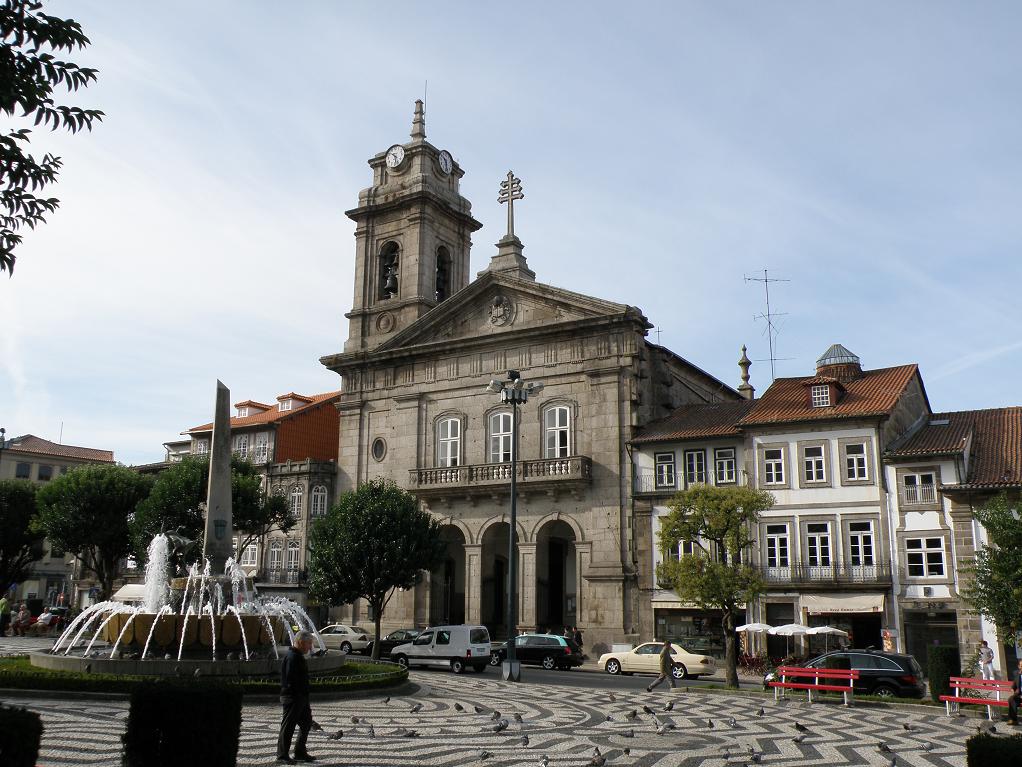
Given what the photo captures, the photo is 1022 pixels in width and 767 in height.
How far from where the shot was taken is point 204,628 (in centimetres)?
1905

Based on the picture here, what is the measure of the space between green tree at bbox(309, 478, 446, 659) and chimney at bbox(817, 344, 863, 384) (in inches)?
691

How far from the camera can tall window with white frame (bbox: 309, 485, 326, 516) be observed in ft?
157

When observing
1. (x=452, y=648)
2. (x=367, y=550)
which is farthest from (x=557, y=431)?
(x=452, y=648)

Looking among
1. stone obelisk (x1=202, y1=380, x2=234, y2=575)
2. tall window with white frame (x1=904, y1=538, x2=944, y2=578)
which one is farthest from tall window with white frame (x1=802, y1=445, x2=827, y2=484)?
stone obelisk (x1=202, y1=380, x2=234, y2=575)

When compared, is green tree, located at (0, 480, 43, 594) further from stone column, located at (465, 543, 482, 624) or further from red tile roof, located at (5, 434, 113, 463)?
red tile roof, located at (5, 434, 113, 463)

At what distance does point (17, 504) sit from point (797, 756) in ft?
154

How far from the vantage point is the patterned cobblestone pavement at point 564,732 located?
12.7m

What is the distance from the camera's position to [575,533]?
3934cm

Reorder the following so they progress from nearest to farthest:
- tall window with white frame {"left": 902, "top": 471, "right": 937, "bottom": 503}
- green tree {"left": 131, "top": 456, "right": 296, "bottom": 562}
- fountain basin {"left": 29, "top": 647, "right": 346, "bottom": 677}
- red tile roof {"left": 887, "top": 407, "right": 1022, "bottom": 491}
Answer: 1. fountain basin {"left": 29, "top": 647, "right": 346, "bottom": 677}
2. red tile roof {"left": 887, "top": 407, "right": 1022, "bottom": 491}
3. tall window with white frame {"left": 902, "top": 471, "right": 937, "bottom": 503}
4. green tree {"left": 131, "top": 456, "right": 296, "bottom": 562}

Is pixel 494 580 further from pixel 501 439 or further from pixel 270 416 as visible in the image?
pixel 270 416

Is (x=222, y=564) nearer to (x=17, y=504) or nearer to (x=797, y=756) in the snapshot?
(x=797, y=756)

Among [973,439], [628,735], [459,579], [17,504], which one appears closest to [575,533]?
[459,579]

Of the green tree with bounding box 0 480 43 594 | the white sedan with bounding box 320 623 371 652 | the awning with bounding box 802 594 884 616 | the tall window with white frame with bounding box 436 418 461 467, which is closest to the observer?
the awning with bounding box 802 594 884 616

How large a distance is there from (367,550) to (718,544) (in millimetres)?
13416
